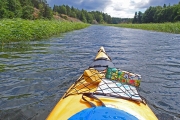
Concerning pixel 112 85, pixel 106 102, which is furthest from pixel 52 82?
pixel 106 102

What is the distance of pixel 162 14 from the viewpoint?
6219 centimetres

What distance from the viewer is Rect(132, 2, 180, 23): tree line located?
5224 centimetres

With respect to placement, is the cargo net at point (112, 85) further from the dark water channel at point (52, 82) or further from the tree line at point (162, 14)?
the tree line at point (162, 14)

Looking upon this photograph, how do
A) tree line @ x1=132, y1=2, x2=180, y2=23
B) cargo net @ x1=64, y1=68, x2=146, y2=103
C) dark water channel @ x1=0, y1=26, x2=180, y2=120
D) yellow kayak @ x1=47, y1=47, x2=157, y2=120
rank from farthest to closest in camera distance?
tree line @ x1=132, y1=2, x2=180, y2=23 → dark water channel @ x1=0, y1=26, x2=180, y2=120 → cargo net @ x1=64, y1=68, x2=146, y2=103 → yellow kayak @ x1=47, y1=47, x2=157, y2=120

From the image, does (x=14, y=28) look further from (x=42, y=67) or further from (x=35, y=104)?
(x=35, y=104)

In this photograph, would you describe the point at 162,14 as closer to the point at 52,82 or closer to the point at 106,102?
the point at 52,82

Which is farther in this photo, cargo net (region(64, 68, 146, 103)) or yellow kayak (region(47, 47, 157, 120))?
cargo net (region(64, 68, 146, 103))

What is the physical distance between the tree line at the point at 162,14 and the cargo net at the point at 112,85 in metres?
46.5

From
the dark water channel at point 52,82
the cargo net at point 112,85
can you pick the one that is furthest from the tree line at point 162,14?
the cargo net at point 112,85

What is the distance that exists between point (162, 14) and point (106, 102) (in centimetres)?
6523

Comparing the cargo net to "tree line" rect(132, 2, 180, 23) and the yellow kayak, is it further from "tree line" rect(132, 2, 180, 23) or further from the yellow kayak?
"tree line" rect(132, 2, 180, 23)

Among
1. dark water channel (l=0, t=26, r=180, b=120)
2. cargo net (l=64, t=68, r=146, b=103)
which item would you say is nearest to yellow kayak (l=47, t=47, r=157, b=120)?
cargo net (l=64, t=68, r=146, b=103)

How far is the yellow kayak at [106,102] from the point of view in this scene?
7.09 feet

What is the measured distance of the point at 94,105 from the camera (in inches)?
92.9
